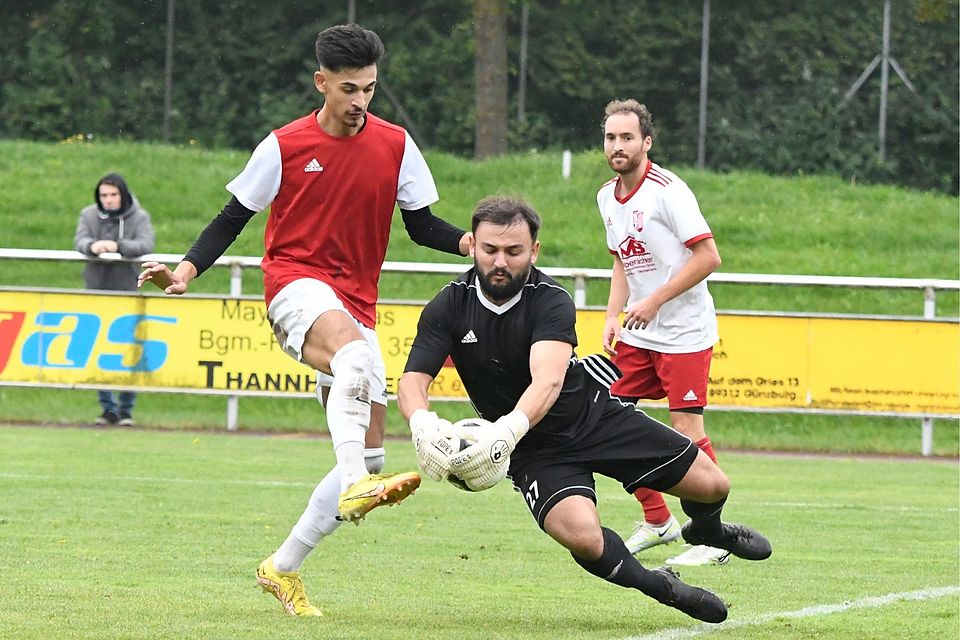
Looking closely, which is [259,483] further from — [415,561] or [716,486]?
[716,486]

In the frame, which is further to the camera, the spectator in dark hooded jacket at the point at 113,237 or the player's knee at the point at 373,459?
the spectator in dark hooded jacket at the point at 113,237

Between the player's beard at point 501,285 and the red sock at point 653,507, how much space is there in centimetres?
281

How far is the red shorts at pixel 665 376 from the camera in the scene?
867 centimetres

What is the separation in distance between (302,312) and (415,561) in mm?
2009

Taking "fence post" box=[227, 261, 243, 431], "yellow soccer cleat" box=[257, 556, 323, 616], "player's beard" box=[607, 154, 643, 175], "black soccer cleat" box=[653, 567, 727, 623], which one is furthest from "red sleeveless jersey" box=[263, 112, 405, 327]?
"fence post" box=[227, 261, 243, 431]

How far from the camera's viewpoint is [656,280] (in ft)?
28.6

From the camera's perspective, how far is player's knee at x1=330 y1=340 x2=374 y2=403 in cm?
630

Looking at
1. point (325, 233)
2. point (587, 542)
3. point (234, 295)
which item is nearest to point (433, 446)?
point (587, 542)

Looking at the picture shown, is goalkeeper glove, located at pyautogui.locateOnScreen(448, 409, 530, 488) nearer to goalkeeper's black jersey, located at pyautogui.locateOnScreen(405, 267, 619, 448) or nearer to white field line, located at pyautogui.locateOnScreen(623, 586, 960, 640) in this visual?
goalkeeper's black jersey, located at pyautogui.locateOnScreen(405, 267, 619, 448)

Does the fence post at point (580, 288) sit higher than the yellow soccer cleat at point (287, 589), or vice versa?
the fence post at point (580, 288)

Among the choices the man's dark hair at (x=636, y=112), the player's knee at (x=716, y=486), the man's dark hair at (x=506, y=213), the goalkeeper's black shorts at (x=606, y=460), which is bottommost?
the player's knee at (x=716, y=486)

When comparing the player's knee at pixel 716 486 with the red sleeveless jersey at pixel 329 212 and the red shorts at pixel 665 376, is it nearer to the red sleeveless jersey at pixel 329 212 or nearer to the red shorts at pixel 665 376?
the red sleeveless jersey at pixel 329 212

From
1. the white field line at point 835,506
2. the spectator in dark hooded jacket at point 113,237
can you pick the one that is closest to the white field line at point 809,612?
the white field line at point 835,506

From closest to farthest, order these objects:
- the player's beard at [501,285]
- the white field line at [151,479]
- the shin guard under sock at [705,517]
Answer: the player's beard at [501,285] < the shin guard under sock at [705,517] < the white field line at [151,479]
